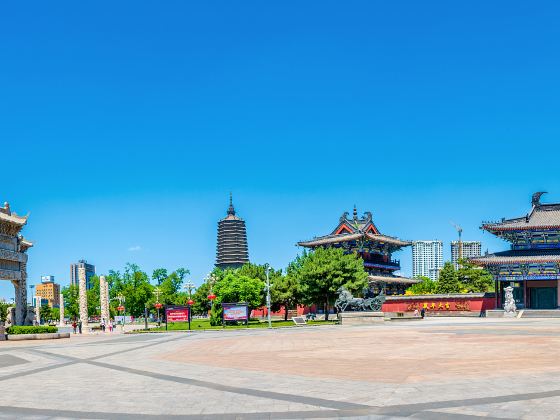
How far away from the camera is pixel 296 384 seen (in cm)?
1591

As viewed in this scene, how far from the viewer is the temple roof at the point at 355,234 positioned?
3625 inches

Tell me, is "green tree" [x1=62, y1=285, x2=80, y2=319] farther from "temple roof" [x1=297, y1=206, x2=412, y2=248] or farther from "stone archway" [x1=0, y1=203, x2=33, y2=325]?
"stone archway" [x1=0, y1=203, x2=33, y2=325]

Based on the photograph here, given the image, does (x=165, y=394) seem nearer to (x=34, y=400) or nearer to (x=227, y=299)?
(x=34, y=400)

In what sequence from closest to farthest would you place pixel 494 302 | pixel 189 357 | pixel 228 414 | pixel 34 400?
pixel 228 414
pixel 34 400
pixel 189 357
pixel 494 302

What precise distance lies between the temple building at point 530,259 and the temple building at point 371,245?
21.2 meters

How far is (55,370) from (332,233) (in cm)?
7781

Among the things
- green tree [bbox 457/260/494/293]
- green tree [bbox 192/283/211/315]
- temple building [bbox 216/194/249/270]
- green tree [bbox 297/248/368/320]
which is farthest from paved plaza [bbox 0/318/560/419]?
temple building [bbox 216/194/249/270]

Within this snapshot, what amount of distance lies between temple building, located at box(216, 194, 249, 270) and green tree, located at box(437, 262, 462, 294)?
7086 centimetres

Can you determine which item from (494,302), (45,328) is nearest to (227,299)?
(45,328)

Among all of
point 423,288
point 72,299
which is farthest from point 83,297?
point 423,288

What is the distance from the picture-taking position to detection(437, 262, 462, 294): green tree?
91.1m

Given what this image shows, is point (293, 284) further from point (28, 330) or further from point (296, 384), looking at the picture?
point (296, 384)

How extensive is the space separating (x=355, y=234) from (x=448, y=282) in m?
16.0

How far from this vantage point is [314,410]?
12438 millimetres
